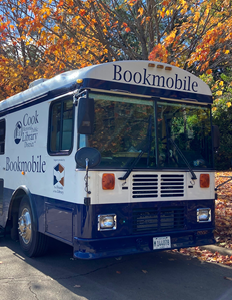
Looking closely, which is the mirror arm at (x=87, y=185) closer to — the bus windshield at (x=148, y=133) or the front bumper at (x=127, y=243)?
the bus windshield at (x=148, y=133)

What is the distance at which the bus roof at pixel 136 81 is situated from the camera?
4789mm

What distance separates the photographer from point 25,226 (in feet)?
20.5

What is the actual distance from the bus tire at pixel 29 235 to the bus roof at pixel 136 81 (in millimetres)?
2036

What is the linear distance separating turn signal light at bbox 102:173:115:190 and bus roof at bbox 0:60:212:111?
118cm

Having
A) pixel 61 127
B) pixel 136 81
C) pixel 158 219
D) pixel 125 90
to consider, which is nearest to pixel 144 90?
pixel 136 81

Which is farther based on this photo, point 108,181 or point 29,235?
point 29,235

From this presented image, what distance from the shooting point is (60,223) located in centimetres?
507

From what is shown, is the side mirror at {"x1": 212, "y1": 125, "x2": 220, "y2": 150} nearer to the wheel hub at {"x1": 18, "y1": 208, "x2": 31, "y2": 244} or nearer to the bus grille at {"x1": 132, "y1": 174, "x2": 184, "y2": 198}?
the bus grille at {"x1": 132, "y1": 174, "x2": 184, "y2": 198}

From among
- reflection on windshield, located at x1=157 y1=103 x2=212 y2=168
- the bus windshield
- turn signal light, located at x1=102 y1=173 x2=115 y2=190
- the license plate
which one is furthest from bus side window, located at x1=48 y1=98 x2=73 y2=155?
the license plate

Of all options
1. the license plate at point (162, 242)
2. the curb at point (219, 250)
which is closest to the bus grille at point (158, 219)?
the license plate at point (162, 242)

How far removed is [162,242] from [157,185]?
816mm

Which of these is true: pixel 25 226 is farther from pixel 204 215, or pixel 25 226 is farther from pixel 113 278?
pixel 204 215

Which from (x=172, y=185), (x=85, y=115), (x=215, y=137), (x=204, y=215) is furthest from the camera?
(x=215, y=137)

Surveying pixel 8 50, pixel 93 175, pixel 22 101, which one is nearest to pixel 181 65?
pixel 22 101
